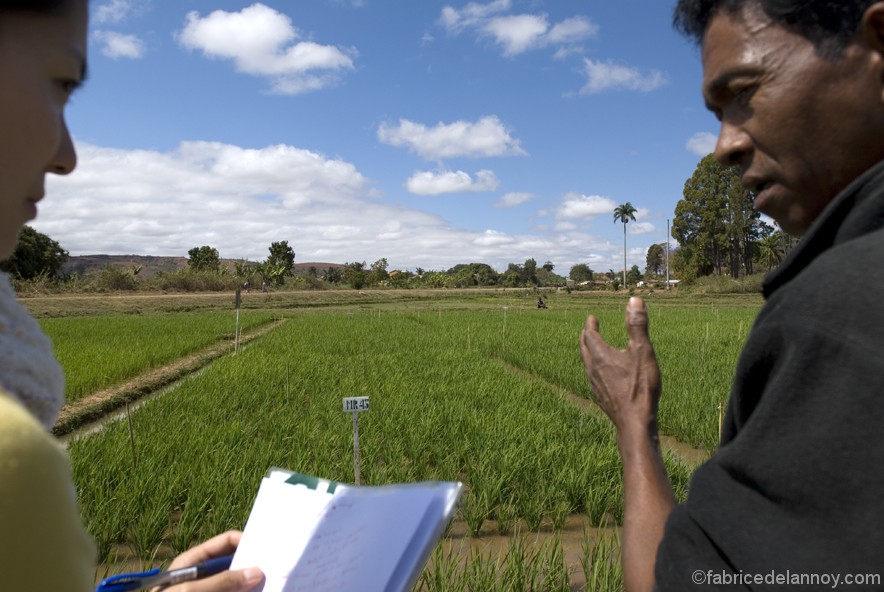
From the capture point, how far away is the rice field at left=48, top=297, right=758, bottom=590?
3.13 m

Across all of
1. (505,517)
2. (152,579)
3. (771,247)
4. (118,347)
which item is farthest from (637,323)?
(771,247)

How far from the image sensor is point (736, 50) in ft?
3.02

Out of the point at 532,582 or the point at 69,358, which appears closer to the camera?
the point at 532,582

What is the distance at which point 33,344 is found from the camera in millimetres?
632

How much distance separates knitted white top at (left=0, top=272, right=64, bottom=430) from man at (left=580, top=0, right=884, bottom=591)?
72 cm

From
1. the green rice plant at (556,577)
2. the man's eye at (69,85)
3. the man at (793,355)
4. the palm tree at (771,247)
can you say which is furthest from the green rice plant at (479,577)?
the palm tree at (771,247)

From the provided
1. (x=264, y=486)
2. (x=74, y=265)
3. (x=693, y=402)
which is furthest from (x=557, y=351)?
(x=74, y=265)

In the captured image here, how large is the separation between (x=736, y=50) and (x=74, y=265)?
13227 centimetres

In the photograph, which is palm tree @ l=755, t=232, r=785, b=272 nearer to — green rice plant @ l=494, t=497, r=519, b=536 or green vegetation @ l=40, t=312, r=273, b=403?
green vegetation @ l=40, t=312, r=273, b=403

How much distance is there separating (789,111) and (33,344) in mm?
988

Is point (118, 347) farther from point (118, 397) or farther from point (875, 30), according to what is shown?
point (875, 30)

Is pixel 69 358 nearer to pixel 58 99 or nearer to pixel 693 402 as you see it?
pixel 693 402

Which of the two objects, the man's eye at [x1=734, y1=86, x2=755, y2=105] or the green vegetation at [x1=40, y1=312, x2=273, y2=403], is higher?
the man's eye at [x1=734, y1=86, x2=755, y2=105]

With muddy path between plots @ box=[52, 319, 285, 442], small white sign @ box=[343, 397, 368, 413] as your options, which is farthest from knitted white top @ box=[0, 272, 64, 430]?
muddy path between plots @ box=[52, 319, 285, 442]
